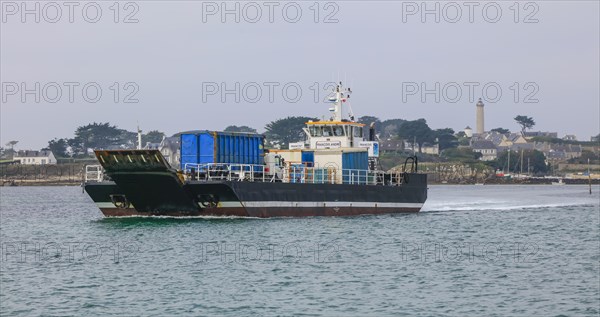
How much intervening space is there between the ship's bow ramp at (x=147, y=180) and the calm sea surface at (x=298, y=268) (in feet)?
3.44

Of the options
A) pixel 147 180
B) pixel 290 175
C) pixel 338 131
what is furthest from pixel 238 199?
pixel 338 131

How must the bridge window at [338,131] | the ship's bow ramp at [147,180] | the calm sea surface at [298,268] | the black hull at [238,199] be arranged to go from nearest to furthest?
the calm sea surface at [298,268] → the ship's bow ramp at [147,180] → the black hull at [238,199] → the bridge window at [338,131]

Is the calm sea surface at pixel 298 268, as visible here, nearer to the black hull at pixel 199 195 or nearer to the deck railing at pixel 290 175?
the black hull at pixel 199 195

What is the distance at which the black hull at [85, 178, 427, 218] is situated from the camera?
50.1 meters

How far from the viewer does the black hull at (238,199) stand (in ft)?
164

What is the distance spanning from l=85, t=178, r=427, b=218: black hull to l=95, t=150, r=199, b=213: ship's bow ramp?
5 cm

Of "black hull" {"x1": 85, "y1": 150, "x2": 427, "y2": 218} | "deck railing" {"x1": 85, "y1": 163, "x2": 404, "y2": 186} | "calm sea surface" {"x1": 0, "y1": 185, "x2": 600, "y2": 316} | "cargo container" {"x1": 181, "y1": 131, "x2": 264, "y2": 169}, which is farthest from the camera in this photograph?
"cargo container" {"x1": 181, "y1": 131, "x2": 264, "y2": 169}

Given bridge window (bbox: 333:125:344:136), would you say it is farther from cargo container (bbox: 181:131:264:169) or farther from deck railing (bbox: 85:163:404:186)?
cargo container (bbox: 181:131:264:169)

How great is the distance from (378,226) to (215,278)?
19.8 m

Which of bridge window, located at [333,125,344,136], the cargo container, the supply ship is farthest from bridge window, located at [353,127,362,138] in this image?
the cargo container

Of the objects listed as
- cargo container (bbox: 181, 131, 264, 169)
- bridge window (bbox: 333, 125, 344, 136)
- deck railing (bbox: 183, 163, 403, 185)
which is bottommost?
deck railing (bbox: 183, 163, 403, 185)

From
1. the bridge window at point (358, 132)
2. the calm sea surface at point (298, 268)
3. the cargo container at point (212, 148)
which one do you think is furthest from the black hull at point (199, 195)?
the bridge window at point (358, 132)

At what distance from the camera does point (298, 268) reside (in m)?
35.7

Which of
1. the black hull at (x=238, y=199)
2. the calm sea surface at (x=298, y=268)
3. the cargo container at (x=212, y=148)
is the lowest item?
the calm sea surface at (x=298, y=268)
